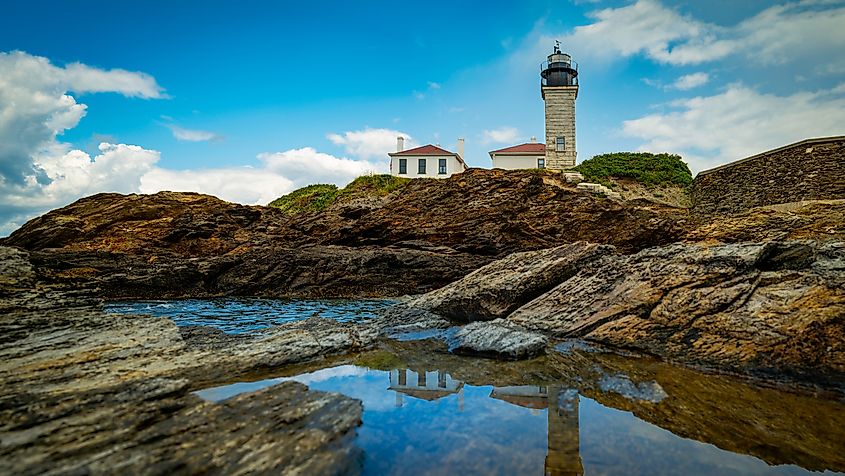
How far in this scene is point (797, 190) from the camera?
22.7 m

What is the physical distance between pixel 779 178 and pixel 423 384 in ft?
87.9

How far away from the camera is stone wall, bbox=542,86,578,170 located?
4866 cm

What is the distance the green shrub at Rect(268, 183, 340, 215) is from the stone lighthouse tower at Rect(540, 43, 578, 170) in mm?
24273

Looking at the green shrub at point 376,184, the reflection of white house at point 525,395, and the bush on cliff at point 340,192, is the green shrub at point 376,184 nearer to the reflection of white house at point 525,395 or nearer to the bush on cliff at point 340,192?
the bush on cliff at point 340,192

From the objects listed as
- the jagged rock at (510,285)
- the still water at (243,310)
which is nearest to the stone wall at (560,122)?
the still water at (243,310)

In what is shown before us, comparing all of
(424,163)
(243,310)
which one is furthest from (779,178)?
(424,163)

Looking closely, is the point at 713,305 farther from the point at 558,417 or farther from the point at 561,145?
the point at 561,145

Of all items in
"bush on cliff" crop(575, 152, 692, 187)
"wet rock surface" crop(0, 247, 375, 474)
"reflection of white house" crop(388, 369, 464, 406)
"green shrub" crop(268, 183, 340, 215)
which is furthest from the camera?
"green shrub" crop(268, 183, 340, 215)

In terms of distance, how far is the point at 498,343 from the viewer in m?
7.11

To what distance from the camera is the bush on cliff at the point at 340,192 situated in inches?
1451

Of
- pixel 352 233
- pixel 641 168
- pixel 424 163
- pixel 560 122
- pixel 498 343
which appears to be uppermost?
pixel 560 122

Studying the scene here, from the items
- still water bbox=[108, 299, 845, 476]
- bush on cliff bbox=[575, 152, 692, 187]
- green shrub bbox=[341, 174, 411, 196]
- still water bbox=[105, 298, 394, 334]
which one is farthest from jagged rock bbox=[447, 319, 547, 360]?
Result: bush on cliff bbox=[575, 152, 692, 187]

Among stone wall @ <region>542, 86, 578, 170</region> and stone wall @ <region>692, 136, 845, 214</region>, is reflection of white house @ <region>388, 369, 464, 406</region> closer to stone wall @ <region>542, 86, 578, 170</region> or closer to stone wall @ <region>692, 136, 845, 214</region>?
stone wall @ <region>692, 136, 845, 214</region>

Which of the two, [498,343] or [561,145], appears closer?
[498,343]
